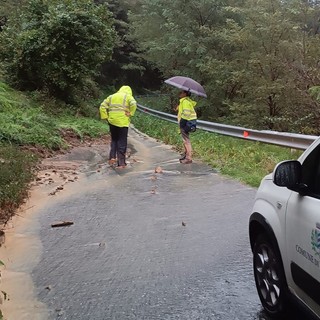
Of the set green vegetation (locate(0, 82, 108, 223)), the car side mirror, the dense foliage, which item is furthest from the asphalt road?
the dense foliage

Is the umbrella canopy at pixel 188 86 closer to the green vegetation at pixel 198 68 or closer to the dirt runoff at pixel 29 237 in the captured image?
the green vegetation at pixel 198 68

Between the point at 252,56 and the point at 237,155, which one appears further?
the point at 252,56

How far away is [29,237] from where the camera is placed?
21.0 feet

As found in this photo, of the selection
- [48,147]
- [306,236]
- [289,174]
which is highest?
[289,174]

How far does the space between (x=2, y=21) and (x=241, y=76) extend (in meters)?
18.6

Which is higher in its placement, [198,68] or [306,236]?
[306,236]

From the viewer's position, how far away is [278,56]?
20516mm

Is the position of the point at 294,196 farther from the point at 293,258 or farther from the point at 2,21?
the point at 2,21

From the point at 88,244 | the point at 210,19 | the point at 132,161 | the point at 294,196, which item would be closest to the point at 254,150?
the point at 132,161

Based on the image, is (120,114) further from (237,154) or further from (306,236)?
(306,236)

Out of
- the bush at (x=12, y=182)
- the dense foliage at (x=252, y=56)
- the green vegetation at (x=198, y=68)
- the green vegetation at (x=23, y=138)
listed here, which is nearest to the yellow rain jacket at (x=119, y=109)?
the green vegetation at (x=23, y=138)

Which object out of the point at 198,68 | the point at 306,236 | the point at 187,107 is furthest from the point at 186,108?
the point at 198,68

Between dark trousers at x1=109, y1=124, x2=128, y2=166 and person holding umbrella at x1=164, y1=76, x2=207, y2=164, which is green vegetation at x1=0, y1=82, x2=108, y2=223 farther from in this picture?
person holding umbrella at x1=164, y1=76, x2=207, y2=164

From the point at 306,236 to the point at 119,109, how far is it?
8.79 metres
